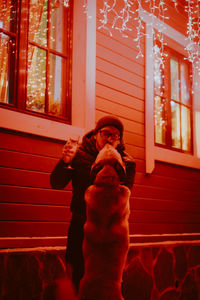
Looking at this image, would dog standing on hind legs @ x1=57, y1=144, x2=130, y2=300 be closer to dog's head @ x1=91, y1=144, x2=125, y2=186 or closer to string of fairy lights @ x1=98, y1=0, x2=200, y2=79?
dog's head @ x1=91, y1=144, x2=125, y2=186

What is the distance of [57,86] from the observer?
3.98 meters

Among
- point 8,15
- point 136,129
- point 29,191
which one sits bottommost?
point 29,191

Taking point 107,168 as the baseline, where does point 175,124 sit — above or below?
above

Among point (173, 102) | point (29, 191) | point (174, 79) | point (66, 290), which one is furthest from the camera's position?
point (174, 79)

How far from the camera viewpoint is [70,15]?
4.16 metres

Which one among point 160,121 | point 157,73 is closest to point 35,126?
point 160,121

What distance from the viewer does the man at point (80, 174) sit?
7.59 feet

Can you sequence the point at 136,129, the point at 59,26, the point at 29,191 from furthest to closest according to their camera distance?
the point at 136,129 → the point at 59,26 → the point at 29,191

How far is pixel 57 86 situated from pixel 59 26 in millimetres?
792

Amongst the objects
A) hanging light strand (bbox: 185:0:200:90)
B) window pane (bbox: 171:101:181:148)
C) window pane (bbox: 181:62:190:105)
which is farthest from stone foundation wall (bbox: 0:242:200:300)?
hanging light strand (bbox: 185:0:200:90)

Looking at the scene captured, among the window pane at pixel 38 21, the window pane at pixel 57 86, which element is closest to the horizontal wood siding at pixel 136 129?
the window pane at pixel 57 86

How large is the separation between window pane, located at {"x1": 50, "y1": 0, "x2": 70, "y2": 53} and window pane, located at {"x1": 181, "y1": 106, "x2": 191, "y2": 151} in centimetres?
289

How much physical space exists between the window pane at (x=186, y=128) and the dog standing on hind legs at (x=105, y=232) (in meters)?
4.00

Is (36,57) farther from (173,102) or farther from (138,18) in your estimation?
(173,102)
